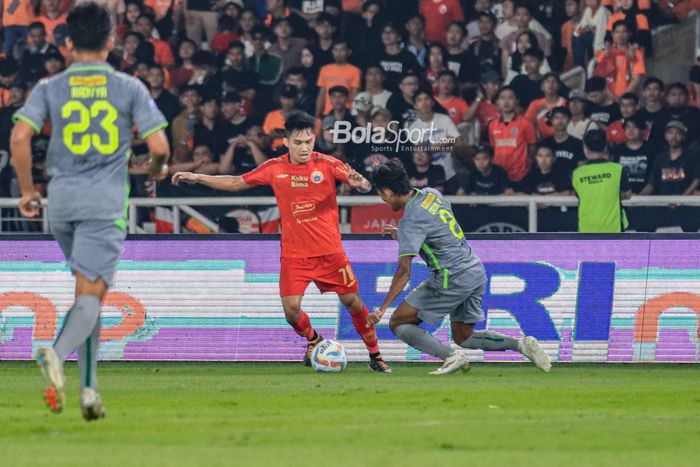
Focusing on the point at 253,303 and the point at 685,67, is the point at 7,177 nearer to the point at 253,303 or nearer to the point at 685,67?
the point at 253,303

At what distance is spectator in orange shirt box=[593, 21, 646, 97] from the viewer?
1828cm

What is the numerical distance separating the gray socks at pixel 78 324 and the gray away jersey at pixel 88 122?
0.46 metres

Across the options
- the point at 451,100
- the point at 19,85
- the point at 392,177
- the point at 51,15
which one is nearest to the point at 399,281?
the point at 392,177

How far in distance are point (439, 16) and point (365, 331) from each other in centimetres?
687

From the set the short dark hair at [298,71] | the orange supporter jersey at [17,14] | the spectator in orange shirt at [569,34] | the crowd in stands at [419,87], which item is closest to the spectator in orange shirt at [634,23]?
the crowd in stands at [419,87]

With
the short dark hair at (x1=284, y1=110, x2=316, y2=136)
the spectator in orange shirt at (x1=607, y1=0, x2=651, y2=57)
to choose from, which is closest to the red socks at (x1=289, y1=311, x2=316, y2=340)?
the short dark hair at (x1=284, y1=110, x2=316, y2=136)

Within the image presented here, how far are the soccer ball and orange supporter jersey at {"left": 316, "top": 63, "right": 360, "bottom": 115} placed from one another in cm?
570

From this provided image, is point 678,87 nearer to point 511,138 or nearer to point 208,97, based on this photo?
point 511,138

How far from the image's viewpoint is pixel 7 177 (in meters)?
18.6

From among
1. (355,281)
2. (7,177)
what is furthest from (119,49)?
(355,281)

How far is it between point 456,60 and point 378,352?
629cm

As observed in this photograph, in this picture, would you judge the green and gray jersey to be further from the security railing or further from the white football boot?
the security railing

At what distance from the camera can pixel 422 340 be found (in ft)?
42.1

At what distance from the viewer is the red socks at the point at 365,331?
43.9 ft
